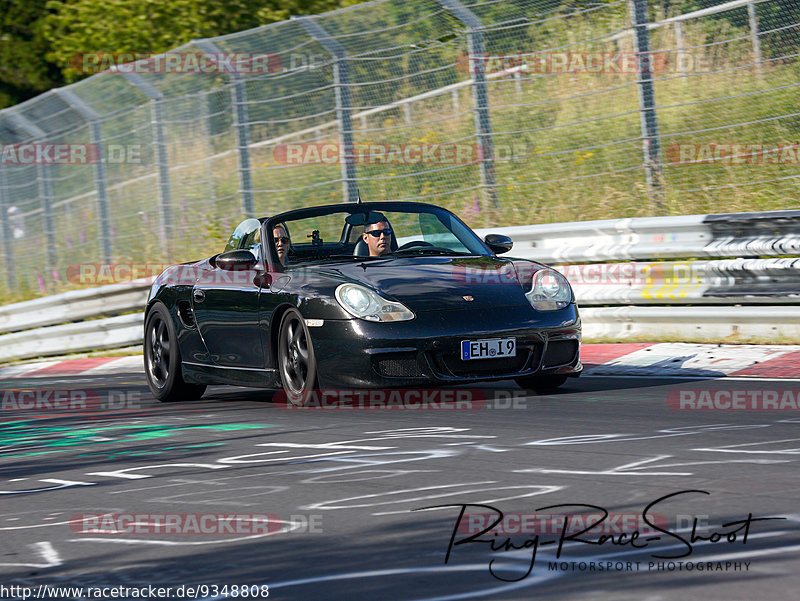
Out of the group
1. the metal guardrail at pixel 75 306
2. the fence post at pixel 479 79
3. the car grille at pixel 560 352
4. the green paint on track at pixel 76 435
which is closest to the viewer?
the green paint on track at pixel 76 435

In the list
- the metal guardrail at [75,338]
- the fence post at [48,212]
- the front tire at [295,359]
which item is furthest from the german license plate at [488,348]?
the fence post at [48,212]

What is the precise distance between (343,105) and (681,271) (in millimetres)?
5323

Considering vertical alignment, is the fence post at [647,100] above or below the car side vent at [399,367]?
above

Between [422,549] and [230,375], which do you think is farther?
[230,375]

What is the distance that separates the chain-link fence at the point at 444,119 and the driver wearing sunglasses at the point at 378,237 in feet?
13.0

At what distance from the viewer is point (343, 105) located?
15.0 meters

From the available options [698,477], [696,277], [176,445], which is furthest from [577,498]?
[696,277]

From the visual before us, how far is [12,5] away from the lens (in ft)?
122

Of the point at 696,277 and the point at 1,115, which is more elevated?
the point at 1,115

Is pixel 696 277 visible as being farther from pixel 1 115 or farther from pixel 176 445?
pixel 1 115

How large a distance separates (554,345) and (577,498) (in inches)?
133

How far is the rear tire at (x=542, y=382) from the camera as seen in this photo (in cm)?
866

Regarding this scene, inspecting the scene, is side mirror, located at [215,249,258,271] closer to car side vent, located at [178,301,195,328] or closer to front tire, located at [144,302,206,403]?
car side vent, located at [178,301,195,328]

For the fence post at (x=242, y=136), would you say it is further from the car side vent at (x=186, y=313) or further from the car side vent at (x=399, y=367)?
the car side vent at (x=399, y=367)
